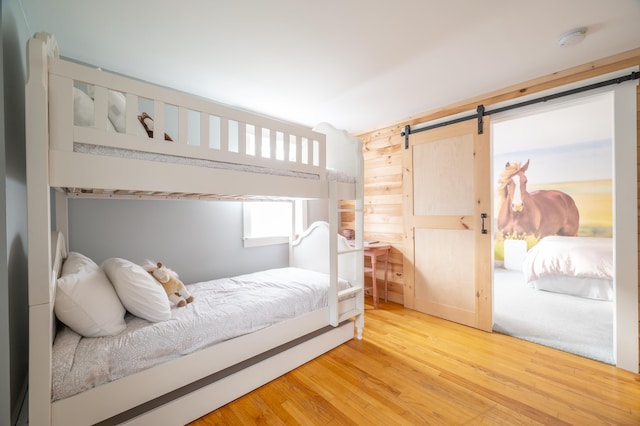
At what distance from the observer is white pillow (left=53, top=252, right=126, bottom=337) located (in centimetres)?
121

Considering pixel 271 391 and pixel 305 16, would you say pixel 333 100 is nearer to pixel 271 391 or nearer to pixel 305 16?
pixel 305 16

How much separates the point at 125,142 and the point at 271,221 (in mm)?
2177

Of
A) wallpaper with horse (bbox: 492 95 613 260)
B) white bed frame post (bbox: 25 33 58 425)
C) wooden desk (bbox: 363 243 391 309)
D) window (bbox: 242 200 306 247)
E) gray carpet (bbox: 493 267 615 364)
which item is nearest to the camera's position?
white bed frame post (bbox: 25 33 58 425)

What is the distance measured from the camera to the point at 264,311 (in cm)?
183

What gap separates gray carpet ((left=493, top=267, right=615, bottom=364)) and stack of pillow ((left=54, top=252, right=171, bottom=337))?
303 cm

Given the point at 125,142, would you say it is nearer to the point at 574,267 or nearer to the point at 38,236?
the point at 38,236

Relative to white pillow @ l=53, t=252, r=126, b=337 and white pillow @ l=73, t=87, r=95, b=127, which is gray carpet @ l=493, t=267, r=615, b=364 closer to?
white pillow @ l=53, t=252, r=126, b=337

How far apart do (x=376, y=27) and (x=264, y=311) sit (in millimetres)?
2015

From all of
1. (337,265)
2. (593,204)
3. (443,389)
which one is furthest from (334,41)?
(593,204)

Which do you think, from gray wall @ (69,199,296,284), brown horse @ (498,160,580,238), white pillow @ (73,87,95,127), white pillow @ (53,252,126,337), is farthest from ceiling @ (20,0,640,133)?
brown horse @ (498,160,580,238)

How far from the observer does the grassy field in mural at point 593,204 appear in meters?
4.16

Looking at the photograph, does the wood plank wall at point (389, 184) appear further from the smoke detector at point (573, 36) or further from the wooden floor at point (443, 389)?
the wooden floor at point (443, 389)

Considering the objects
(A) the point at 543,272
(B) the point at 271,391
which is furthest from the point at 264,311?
(A) the point at 543,272

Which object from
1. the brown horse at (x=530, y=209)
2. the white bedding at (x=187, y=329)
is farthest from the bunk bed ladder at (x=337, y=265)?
the brown horse at (x=530, y=209)
